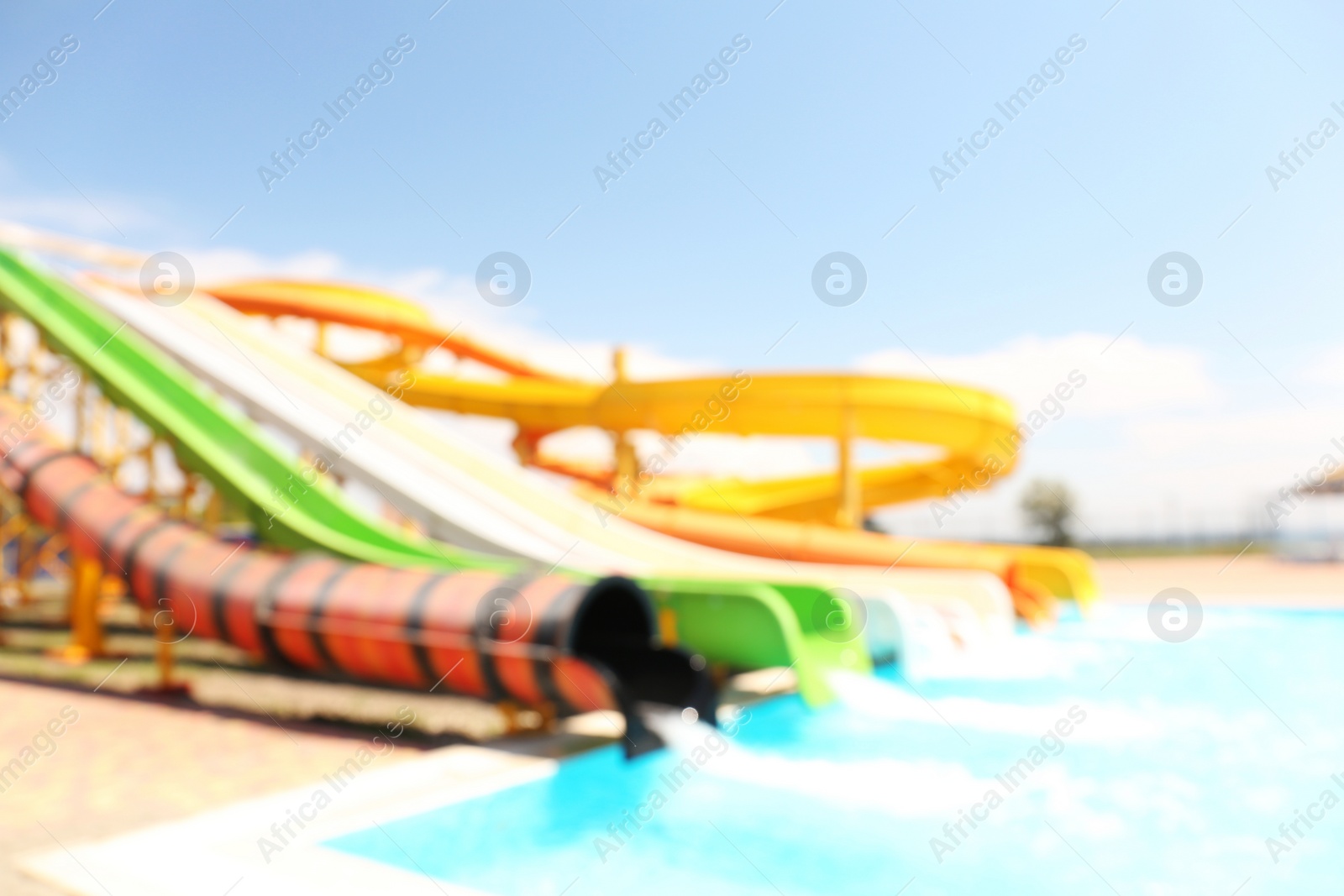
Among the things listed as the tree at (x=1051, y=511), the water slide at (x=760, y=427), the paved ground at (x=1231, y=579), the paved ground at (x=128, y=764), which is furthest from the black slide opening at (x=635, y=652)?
the tree at (x=1051, y=511)

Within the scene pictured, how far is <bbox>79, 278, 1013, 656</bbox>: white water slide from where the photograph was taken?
11.0 metres

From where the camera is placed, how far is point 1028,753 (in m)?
6.86

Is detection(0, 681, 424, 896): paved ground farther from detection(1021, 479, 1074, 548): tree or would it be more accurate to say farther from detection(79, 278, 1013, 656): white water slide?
detection(1021, 479, 1074, 548): tree

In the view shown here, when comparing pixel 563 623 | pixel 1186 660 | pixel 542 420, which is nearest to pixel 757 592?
pixel 563 623

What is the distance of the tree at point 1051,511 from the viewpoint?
36312 mm

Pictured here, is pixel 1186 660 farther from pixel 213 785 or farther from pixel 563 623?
pixel 213 785

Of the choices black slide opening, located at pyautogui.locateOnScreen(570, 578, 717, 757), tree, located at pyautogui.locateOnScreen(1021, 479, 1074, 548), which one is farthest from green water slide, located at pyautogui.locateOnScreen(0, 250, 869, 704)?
tree, located at pyautogui.locateOnScreen(1021, 479, 1074, 548)

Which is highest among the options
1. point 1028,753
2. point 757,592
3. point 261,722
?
point 1028,753

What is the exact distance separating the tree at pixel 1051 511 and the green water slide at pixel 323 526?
3029cm

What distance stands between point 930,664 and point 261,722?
6747mm

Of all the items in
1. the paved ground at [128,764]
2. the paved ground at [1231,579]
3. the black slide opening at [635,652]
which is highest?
the paved ground at [1231,579]

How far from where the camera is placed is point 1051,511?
37156 mm

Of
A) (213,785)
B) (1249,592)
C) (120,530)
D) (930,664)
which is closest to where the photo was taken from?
(213,785)

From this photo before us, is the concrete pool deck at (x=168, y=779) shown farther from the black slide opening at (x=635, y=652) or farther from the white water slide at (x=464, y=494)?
the white water slide at (x=464, y=494)
